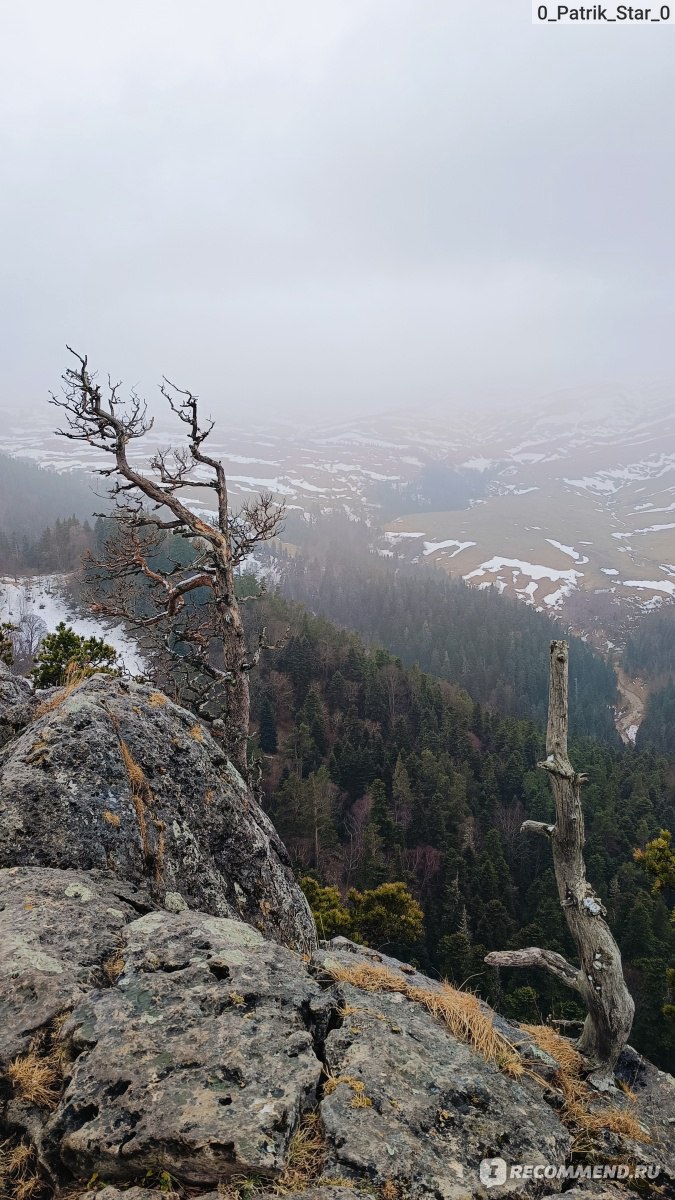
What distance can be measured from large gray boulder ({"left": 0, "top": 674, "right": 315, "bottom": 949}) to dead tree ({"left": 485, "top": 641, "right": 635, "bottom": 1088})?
427 cm

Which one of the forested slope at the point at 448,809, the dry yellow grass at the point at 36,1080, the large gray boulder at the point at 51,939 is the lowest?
the forested slope at the point at 448,809

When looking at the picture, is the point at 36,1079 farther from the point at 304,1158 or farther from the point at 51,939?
the point at 304,1158

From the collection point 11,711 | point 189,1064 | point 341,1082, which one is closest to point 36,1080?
point 189,1064

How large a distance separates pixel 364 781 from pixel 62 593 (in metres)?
72.9

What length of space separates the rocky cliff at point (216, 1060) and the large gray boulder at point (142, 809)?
0.13ft

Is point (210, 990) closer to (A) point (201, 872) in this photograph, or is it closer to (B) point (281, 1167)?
(B) point (281, 1167)

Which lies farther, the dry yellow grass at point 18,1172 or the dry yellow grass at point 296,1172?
the dry yellow grass at point 18,1172

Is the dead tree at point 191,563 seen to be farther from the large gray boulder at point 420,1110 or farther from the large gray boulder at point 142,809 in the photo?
the large gray boulder at point 420,1110

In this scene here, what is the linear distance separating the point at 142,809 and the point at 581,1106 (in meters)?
6.54

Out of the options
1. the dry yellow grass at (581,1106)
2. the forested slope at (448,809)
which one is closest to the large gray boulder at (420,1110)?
the dry yellow grass at (581,1106)

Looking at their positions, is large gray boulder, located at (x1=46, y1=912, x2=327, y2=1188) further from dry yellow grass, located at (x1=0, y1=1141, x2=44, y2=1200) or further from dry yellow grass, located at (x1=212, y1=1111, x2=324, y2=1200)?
dry yellow grass, located at (x1=0, y1=1141, x2=44, y2=1200)

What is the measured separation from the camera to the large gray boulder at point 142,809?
7.87 meters

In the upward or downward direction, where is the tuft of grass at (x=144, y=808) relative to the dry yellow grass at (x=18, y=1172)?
upward

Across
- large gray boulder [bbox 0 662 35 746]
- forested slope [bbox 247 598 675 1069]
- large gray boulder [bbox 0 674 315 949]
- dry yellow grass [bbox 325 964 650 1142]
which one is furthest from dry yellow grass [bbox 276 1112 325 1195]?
forested slope [bbox 247 598 675 1069]
